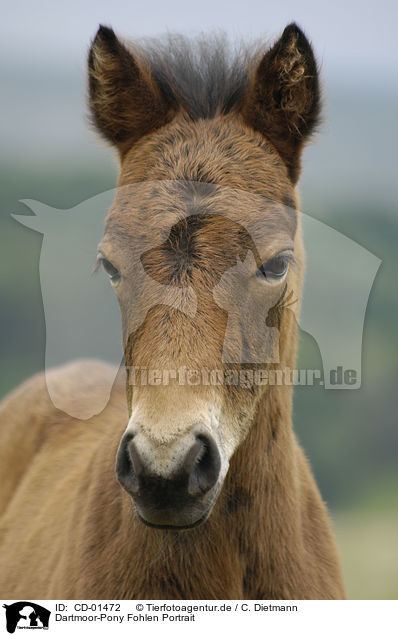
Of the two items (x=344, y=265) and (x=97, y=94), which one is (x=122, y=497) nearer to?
(x=97, y=94)

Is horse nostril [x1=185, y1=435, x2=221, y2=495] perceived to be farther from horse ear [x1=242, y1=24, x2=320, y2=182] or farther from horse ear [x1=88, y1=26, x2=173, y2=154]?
horse ear [x1=88, y1=26, x2=173, y2=154]

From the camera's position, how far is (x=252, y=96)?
7.78ft

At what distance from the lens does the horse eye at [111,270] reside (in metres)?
2.20

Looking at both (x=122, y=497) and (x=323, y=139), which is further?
(x=323, y=139)

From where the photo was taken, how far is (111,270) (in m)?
2.22

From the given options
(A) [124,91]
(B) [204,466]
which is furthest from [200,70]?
(B) [204,466]

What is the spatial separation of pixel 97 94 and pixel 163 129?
34cm
